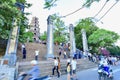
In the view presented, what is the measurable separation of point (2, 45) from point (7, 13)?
36.2 feet

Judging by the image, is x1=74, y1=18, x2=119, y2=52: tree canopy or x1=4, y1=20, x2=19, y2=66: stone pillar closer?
x1=4, y1=20, x2=19, y2=66: stone pillar

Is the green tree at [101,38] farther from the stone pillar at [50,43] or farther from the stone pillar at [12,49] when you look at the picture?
the stone pillar at [12,49]

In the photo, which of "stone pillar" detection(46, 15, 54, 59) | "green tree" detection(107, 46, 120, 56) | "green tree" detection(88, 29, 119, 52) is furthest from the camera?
"green tree" detection(107, 46, 120, 56)

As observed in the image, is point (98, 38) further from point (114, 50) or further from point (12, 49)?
point (12, 49)

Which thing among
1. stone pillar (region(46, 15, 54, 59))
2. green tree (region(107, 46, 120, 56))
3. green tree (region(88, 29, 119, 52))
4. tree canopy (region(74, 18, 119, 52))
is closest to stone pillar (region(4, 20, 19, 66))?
stone pillar (region(46, 15, 54, 59))

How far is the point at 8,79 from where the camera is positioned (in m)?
14.4

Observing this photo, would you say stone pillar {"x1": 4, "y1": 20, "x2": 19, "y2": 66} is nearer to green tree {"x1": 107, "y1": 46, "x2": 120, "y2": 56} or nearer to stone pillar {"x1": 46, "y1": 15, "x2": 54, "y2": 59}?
stone pillar {"x1": 46, "y1": 15, "x2": 54, "y2": 59}

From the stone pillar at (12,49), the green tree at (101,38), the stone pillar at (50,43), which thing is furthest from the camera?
the green tree at (101,38)

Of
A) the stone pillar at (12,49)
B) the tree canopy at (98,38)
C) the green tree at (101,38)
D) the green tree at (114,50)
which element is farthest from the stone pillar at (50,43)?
the green tree at (114,50)

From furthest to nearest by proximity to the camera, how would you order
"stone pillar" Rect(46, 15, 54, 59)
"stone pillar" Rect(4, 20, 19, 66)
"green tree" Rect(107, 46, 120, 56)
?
"green tree" Rect(107, 46, 120, 56) < "stone pillar" Rect(46, 15, 54, 59) < "stone pillar" Rect(4, 20, 19, 66)

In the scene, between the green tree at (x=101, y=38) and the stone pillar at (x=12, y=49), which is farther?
the green tree at (x=101, y=38)

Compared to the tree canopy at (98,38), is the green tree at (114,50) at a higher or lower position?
lower

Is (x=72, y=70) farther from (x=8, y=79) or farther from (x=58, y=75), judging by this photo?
(x=8, y=79)

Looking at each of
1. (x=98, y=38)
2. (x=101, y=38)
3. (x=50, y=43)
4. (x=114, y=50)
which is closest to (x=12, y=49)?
(x=50, y=43)
